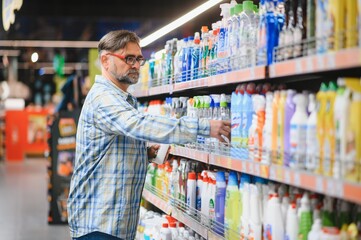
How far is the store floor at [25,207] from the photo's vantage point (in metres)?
8.70

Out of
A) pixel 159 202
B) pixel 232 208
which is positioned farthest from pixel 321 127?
pixel 159 202

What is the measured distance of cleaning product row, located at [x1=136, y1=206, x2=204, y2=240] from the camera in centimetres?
488

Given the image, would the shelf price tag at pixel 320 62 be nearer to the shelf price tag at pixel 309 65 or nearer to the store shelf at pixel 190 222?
the shelf price tag at pixel 309 65

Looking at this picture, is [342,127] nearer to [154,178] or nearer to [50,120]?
[154,178]

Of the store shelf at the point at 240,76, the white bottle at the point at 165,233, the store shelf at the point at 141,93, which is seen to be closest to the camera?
the store shelf at the point at 240,76

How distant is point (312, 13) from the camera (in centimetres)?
287

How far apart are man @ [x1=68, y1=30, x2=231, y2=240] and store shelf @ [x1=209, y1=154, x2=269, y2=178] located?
16 centimetres

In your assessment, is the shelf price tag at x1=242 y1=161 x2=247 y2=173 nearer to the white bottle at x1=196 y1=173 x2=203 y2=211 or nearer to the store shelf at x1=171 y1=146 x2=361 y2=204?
the store shelf at x1=171 y1=146 x2=361 y2=204

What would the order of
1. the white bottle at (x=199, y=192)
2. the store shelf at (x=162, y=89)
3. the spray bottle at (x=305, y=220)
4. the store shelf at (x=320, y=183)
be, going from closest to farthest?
1. the store shelf at (x=320, y=183)
2. the spray bottle at (x=305, y=220)
3. the white bottle at (x=199, y=192)
4. the store shelf at (x=162, y=89)

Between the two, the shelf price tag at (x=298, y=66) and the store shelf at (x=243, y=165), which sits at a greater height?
the shelf price tag at (x=298, y=66)

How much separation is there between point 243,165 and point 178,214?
156cm

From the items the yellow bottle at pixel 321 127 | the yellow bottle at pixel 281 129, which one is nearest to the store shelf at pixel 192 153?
the yellow bottle at pixel 281 129

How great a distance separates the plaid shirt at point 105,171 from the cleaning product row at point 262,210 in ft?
1.76

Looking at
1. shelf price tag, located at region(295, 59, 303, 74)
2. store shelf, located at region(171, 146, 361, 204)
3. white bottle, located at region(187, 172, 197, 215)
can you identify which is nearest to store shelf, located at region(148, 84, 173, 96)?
white bottle, located at region(187, 172, 197, 215)
